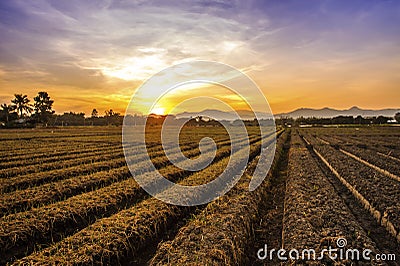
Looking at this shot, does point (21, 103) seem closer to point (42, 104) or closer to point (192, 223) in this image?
point (42, 104)

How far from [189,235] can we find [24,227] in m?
3.76

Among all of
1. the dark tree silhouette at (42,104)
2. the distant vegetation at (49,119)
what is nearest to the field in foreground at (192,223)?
the distant vegetation at (49,119)

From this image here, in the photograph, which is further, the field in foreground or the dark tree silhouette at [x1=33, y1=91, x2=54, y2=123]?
the dark tree silhouette at [x1=33, y1=91, x2=54, y2=123]

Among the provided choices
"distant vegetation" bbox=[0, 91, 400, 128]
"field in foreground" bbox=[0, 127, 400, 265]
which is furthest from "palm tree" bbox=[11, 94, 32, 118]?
"field in foreground" bbox=[0, 127, 400, 265]

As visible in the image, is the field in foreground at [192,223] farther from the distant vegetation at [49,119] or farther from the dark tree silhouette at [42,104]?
the dark tree silhouette at [42,104]

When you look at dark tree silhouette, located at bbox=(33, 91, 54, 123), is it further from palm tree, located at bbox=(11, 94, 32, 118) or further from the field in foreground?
the field in foreground

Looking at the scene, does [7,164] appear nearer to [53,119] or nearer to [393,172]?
[393,172]

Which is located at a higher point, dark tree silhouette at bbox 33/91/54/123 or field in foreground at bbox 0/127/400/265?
dark tree silhouette at bbox 33/91/54/123

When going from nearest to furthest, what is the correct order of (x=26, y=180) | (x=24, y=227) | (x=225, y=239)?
(x=225, y=239), (x=24, y=227), (x=26, y=180)

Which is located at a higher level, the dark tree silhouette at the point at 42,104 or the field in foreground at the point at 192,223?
the dark tree silhouette at the point at 42,104

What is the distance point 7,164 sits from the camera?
1488cm

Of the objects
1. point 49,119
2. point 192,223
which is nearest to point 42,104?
point 49,119

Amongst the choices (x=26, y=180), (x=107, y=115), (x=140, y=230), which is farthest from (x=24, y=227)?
(x=107, y=115)

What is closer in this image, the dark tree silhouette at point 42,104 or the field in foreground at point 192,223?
the field in foreground at point 192,223
